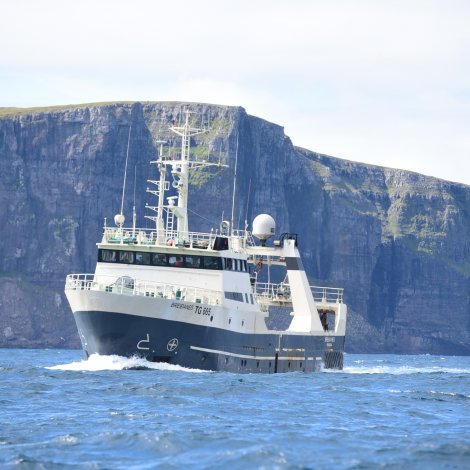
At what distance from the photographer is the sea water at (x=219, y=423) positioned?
3684 cm

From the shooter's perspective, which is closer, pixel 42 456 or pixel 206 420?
pixel 42 456

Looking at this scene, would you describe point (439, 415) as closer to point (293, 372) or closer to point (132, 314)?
point (132, 314)

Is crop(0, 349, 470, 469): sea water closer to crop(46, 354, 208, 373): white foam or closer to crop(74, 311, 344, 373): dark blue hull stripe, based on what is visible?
crop(46, 354, 208, 373): white foam

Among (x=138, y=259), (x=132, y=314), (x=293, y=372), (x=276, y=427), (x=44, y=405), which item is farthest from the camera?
(x=293, y=372)

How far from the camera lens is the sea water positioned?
36.8 metres

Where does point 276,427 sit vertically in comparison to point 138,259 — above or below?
below

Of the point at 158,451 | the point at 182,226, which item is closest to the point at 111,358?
the point at 182,226

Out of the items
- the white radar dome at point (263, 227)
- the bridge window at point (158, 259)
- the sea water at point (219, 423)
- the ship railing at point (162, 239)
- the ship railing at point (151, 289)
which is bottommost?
the sea water at point (219, 423)

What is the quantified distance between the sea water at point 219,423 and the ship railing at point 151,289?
4100 millimetres

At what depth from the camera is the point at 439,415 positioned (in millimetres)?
49344

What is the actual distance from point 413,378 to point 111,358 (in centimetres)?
2039

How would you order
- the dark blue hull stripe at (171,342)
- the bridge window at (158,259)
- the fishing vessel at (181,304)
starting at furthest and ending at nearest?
the bridge window at (158,259), the fishing vessel at (181,304), the dark blue hull stripe at (171,342)

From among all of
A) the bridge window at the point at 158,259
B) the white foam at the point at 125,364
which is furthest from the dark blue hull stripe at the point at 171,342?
the bridge window at the point at 158,259

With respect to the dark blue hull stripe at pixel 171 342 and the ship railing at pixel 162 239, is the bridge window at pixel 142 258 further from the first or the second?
the dark blue hull stripe at pixel 171 342
